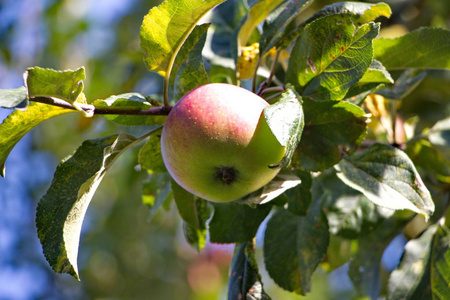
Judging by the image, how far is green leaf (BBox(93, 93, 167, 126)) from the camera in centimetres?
83

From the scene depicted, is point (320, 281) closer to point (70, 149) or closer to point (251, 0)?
point (70, 149)

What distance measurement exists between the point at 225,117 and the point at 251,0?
0.49m

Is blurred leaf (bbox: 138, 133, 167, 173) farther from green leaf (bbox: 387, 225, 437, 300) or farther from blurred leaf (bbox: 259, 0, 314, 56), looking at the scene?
green leaf (bbox: 387, 225, 437, 300)

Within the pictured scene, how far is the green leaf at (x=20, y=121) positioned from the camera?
0.78 metres

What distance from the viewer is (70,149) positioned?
3.11 m

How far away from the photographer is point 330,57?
2.88 ft

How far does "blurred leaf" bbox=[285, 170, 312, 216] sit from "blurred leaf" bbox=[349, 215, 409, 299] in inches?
14.4

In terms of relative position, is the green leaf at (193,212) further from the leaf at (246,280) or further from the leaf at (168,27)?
the leaf at (168,27)

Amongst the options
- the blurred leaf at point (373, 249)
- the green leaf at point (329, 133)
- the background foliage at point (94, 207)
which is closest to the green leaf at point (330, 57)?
the green leaf at point (329, 133)

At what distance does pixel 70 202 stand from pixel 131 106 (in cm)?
18

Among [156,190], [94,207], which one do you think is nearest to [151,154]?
[156,190]

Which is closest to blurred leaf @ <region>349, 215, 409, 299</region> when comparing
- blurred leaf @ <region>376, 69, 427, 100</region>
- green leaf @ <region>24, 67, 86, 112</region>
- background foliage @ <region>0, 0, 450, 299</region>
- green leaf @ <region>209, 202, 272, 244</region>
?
blurred leaf @ <region>376, 69, 427, 100</region>

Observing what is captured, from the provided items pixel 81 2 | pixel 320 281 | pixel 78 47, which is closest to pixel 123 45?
pixel 78 47

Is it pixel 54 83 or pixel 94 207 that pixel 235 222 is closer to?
pixel 54 83
